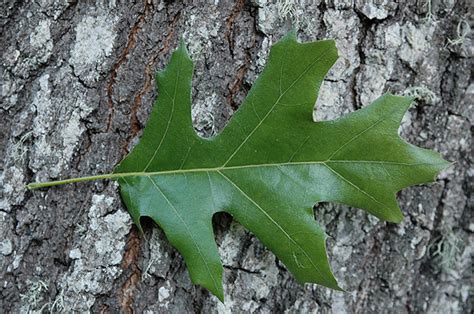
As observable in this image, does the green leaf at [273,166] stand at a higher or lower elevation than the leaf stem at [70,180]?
lower

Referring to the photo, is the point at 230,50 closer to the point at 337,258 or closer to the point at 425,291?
the point at 337,258

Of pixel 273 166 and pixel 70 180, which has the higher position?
pixel 70 180

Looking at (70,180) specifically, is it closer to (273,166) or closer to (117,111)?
(117,111)

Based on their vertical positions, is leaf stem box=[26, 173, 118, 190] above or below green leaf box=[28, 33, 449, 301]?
above

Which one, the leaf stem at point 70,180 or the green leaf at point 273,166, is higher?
the leaf stem at point 70,180

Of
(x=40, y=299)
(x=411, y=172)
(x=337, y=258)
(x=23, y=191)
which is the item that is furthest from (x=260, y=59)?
(x=40, y=299)

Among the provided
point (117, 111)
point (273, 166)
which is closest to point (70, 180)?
point (117, 111)
